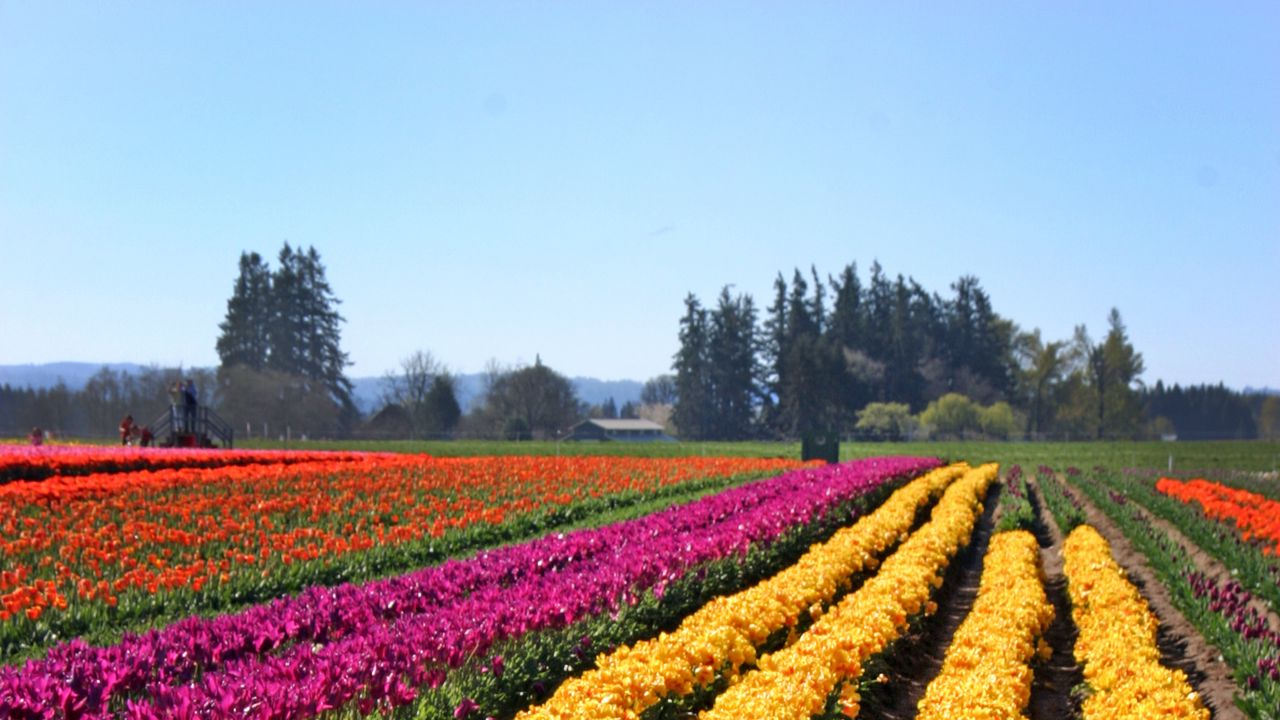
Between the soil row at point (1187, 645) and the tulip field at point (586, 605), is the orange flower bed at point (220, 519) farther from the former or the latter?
the soil row at point (1187, 645)

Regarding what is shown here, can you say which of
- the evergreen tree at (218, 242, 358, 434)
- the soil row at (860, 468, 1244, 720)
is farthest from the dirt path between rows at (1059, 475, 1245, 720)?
the evergreen tree at (218, 242, 358, 434)

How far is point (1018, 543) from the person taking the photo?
15250mm

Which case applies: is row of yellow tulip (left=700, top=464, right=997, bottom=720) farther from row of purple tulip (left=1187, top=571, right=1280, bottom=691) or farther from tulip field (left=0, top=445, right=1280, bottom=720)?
row of purple tulip (left=1187, top=571, right=1280, bottom=691)

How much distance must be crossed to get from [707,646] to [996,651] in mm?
2600

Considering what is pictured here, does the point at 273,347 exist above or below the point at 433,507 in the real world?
above

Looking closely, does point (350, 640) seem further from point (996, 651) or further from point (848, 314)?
point (848, 314)

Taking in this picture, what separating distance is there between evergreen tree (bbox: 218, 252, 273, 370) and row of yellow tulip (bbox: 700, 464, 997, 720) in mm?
77080

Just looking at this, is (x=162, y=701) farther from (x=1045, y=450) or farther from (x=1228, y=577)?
(x=1045, y=450)

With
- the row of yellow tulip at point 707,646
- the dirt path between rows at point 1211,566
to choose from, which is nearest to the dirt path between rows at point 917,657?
the row of yellow tulip at point 707,646

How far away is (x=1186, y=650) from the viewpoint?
10641 mm

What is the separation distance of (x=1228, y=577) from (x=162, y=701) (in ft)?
45.2

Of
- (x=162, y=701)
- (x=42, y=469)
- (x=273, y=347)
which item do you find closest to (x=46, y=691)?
(x=162, y=701)

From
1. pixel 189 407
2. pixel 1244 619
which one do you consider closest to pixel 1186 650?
pixel 1244 619

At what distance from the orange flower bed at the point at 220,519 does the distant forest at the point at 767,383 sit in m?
48.5
